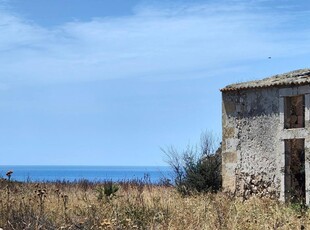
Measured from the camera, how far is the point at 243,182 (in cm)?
1786

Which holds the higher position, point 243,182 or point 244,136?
point 244,136

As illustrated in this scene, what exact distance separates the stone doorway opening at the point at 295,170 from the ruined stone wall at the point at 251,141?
0.28m

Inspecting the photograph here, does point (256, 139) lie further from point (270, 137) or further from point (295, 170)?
point (295, 170)

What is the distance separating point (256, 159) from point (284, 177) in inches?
45.6

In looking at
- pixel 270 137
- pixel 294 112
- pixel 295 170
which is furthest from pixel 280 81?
pixel 295 170

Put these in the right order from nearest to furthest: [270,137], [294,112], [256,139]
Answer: [270,137], [294,112], [256,139]

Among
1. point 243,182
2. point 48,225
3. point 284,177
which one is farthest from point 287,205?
point 48,225

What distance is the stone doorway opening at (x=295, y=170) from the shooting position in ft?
53.9

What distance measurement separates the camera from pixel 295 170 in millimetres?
16844

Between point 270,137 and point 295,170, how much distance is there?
3.56 ft

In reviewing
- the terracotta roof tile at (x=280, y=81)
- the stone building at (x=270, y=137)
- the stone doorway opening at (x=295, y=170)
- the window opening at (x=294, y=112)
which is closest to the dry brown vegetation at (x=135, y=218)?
the stone doorway opening at (x=295, y=170)

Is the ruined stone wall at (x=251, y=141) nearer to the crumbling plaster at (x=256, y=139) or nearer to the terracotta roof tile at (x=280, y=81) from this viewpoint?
the crumbling plaster at (x=256, y=139)

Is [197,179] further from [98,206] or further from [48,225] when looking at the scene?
[48,225]

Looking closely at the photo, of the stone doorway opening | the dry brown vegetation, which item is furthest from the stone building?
the dry brown vegetation
